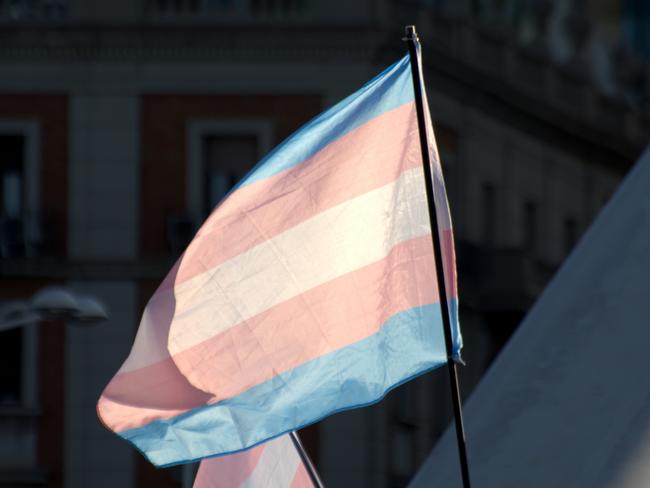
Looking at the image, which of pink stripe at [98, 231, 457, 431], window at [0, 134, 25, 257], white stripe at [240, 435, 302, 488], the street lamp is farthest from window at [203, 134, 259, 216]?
pink stripe at [98, 231, 457, 431]

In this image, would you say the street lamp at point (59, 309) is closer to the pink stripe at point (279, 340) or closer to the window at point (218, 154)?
the pink stripe at point (279, 340)

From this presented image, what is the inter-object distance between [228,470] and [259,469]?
0.61ft

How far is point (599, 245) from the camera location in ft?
45.9

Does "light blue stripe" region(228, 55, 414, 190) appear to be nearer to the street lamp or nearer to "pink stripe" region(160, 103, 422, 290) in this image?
"pink stripe" region(160, 103, 422, 290)

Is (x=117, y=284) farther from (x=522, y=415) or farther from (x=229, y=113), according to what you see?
(x=522, y=415)

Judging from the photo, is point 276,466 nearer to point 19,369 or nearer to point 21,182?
point 19,369

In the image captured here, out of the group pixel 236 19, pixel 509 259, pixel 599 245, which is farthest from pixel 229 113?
pixel 599 245

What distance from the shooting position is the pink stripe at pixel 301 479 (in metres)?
14.5

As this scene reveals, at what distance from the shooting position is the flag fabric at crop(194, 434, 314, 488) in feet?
47.2

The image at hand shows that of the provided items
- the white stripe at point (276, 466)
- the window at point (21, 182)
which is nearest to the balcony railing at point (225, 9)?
the window at point (21, 182)

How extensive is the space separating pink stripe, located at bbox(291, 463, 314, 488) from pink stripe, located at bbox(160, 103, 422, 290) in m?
2.46

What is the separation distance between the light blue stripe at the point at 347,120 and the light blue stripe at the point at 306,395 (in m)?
0.92

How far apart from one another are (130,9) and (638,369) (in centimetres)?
2966

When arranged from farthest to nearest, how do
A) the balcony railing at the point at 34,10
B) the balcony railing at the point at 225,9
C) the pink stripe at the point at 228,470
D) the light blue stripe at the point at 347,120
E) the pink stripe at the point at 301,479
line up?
the balcony railing at the point at 225,9 < the balcony railing at the point at 34,10 < the pink stripe at the point at 301,479 < the pink stripe at the point at 228,470 < the light blue stripe at the point at 347,120
